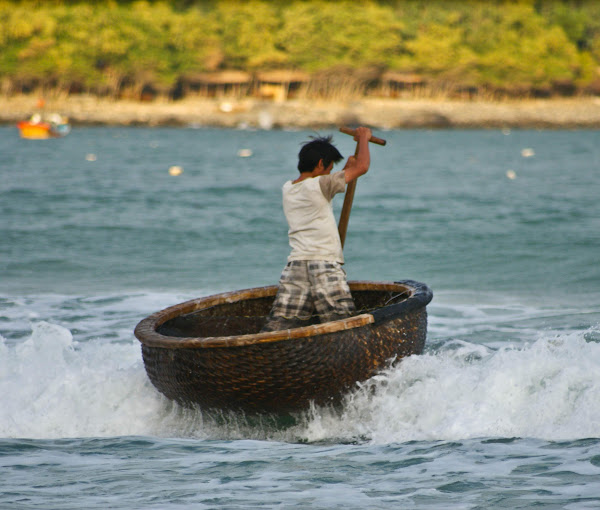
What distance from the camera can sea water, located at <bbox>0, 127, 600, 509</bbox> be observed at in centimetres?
453

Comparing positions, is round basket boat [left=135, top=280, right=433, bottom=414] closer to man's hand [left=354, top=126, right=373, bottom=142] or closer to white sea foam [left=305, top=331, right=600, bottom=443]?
white sea foam [left=305, top=331, right=600, bottom=443]

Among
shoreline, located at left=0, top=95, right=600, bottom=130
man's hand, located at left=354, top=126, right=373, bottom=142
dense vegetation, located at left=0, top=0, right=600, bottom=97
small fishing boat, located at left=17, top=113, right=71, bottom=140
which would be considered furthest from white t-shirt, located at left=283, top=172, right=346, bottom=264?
dense vegetation, located at left=0, top=0, right=600, bottom=97

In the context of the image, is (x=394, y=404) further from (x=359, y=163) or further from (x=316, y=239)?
(x=359, y=163)

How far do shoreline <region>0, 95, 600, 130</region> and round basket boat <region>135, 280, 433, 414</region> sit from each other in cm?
7823

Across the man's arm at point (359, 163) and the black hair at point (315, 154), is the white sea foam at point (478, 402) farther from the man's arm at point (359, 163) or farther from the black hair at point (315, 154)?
the black hair at point (315, 154)

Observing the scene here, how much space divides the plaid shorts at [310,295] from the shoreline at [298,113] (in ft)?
256

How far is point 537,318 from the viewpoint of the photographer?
859cm

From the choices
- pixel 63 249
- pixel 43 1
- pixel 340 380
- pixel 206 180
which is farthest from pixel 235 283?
pixel 43 1

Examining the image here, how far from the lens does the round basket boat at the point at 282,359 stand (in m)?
4.94

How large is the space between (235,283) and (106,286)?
1.64m

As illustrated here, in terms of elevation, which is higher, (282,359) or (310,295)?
(310,295)

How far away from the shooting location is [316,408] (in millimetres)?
5305

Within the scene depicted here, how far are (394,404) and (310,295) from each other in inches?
35.4

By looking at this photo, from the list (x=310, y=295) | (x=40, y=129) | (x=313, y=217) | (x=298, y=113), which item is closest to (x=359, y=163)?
(x=313, y=217)
